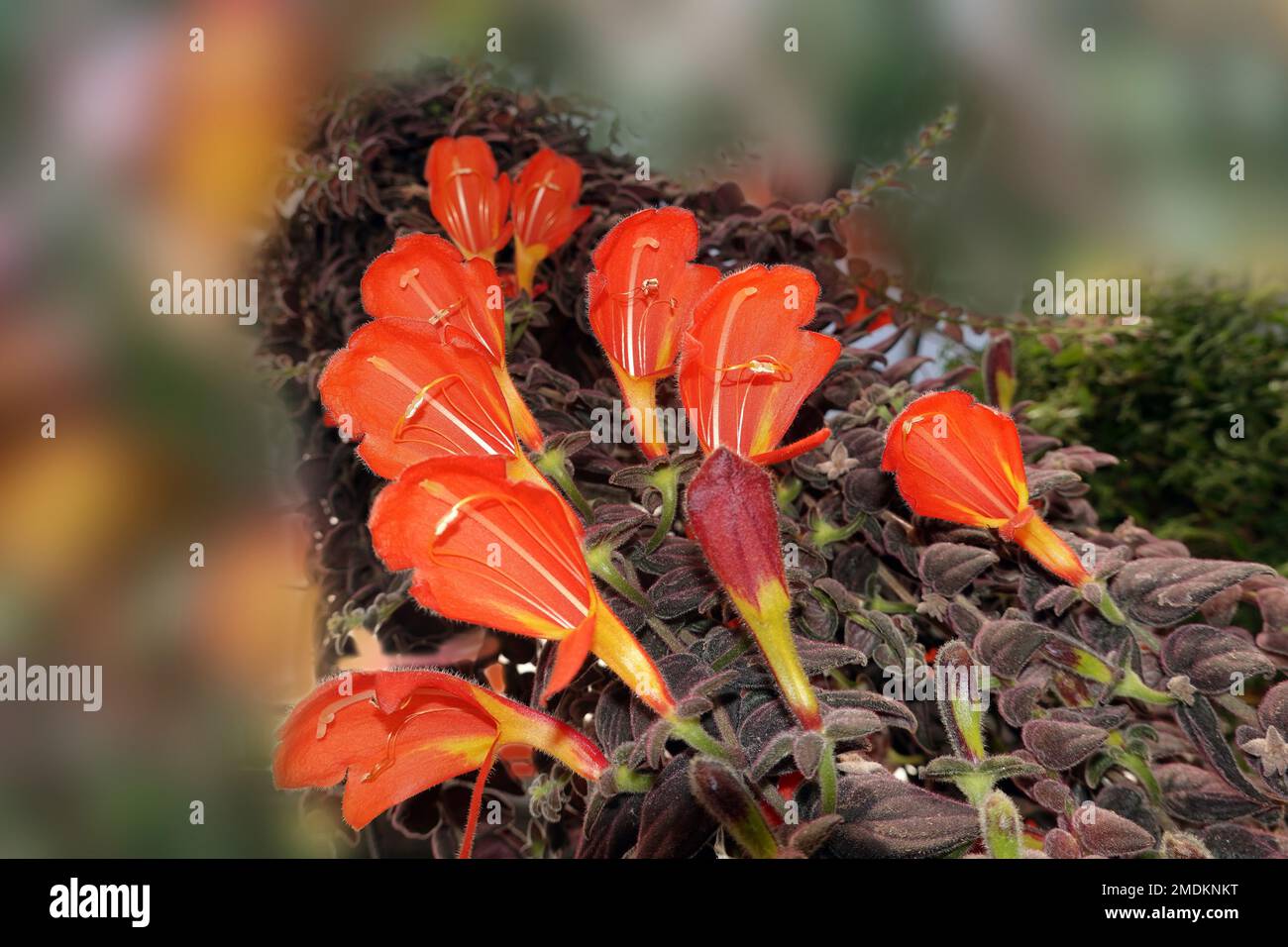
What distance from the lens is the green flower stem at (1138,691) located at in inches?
9.5

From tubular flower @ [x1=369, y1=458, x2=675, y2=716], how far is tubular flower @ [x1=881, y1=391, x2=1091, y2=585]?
0.32 ft

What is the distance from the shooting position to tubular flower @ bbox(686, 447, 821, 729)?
20cm

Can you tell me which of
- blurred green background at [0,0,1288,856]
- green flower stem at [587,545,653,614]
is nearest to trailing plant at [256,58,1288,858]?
green flower stem at [587,545,653,614]

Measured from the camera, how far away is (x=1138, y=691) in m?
0.24

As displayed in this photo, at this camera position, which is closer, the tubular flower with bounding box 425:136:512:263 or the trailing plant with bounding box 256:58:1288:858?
the trailing plant with bounding box 256:58:1288:858

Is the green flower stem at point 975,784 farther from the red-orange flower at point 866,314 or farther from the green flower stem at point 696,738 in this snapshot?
the red-orange flower at point 866,314

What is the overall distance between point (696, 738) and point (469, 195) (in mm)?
286

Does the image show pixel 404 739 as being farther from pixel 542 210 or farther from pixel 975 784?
pixel 542 210

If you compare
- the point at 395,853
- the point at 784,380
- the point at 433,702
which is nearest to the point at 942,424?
the point at 784,380

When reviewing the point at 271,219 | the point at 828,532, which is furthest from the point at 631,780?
the point at 271,219

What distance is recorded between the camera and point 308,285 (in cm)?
51

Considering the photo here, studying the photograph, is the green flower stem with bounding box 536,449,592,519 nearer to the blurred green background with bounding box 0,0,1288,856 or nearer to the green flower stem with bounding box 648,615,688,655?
the green flower stem with bounding box 648,615,688,655
